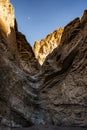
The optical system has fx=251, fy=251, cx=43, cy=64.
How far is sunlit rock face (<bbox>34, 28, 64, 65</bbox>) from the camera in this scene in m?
25.1

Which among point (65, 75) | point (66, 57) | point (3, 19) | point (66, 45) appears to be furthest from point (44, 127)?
point (3, 19)

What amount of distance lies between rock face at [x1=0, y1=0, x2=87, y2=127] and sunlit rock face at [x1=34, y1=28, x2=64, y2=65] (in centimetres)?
1105

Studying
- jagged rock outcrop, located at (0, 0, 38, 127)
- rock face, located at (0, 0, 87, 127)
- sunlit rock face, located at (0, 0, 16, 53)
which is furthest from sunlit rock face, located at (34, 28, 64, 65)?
rock face, located at (0, 0, 87, 127)

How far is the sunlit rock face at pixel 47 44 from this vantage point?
25078 millimetres

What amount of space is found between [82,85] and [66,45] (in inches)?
158

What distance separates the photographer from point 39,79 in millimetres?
12812

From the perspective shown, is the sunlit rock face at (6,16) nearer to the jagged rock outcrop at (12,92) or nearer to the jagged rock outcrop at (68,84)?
the jagged rock outcrop at (12,92)

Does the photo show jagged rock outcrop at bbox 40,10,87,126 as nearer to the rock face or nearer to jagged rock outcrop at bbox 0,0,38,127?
the rock face

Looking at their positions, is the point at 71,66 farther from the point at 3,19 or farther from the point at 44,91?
the point at 3,19

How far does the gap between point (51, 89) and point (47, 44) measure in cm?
1507

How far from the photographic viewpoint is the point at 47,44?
2570 cm

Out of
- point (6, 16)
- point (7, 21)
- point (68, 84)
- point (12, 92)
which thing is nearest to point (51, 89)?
point (68, 84)

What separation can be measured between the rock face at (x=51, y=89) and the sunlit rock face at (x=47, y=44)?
11045 millimetres

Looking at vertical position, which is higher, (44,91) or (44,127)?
(44,91)
